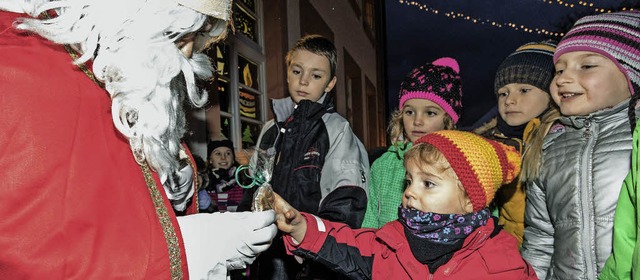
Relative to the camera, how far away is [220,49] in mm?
5559

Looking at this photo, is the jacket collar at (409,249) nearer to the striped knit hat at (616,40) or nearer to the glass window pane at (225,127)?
the striped knit hat at (616,40)

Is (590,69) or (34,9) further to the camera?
(590,69)

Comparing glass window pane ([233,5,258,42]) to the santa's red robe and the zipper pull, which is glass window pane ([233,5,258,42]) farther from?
the santa's red robe

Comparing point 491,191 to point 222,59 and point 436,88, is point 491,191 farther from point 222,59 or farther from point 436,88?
point 222,59

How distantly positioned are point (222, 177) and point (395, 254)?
342cm

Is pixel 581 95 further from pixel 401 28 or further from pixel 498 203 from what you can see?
pixel 401 28

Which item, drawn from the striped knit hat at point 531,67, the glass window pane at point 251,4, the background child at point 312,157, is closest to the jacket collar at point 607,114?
the striped knit hat at point 531,67

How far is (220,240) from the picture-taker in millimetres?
1273

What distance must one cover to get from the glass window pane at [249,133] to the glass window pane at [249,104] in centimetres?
13

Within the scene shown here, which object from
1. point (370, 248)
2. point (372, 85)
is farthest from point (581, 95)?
point (372, 85)

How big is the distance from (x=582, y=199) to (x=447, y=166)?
1.99 feet

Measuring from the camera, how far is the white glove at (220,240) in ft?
3.99

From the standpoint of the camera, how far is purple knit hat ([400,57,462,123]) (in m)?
2.86

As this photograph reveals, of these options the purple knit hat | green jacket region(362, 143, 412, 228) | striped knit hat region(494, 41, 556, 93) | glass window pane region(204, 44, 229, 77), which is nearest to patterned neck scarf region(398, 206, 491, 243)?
green jacket region(362, 143, 412, 228)
